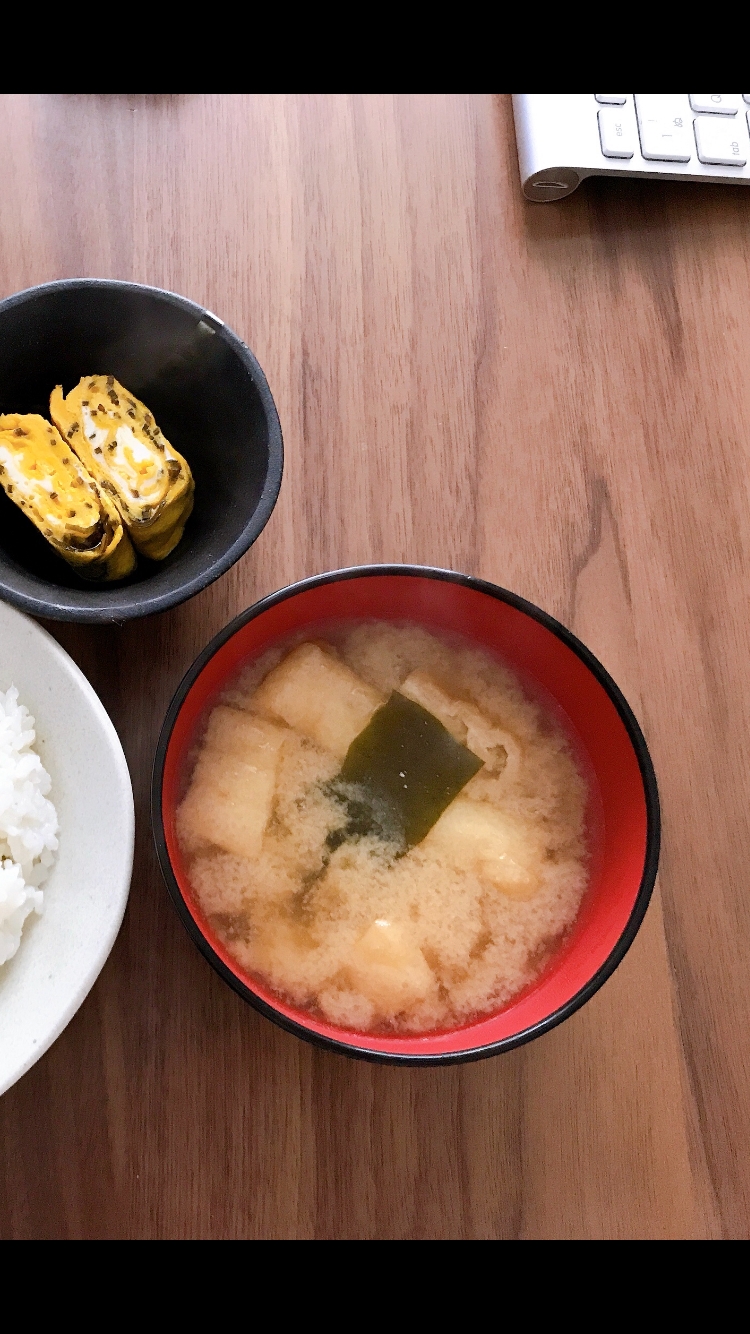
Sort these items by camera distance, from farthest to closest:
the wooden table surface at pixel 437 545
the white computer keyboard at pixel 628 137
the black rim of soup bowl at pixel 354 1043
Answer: the white computer keyboard at pixel 628 137 → the wooden table surface at pixel 437 545 → the black rim of soup bowl at pixel 354 1043

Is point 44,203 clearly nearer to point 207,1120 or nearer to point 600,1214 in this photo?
point 207,1120

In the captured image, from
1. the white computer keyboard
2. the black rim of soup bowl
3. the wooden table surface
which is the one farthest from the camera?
the white computer keyboard

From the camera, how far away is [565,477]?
2.86 feet

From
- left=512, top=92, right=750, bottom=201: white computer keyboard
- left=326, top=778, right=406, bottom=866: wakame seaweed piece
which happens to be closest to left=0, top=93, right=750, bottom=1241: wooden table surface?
left=512, top=92, right=750, bottom=201: white computer keyboard

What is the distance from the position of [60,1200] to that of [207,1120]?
120 mm

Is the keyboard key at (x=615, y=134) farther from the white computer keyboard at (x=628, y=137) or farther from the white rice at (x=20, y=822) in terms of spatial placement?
the white rice at (x=20, y=822)

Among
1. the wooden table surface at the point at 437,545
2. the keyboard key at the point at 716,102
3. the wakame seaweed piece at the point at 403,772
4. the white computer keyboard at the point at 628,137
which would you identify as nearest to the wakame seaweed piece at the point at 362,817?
the wakame seaweed piece at the point at 403,772

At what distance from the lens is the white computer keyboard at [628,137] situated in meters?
0.88

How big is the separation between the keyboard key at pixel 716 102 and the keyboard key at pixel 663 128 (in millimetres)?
14

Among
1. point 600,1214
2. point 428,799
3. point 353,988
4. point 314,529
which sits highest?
point 314,529

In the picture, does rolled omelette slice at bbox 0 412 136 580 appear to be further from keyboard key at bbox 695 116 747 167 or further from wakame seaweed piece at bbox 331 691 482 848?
keyboard key at bbox 695 116 747 167

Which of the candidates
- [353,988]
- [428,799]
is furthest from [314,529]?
[353,988]

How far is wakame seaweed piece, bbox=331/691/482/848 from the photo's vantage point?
2.52 feet

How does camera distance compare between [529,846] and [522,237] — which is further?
[522,237]
